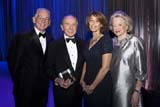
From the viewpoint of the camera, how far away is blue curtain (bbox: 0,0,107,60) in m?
9.64

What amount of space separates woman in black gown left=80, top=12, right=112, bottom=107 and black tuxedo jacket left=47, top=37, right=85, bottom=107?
0.10 m

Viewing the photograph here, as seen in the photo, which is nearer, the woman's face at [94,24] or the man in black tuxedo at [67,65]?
the woman's face at [94,24]

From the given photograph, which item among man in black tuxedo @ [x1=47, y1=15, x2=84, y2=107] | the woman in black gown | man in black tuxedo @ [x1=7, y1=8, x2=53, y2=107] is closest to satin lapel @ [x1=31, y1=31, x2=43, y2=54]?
man in black tuxedo @ [x1=7, y1=8, x2=53, y2=107]

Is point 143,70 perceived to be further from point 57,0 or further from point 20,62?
point 57,0

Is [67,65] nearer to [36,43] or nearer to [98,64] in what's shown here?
[98,64]

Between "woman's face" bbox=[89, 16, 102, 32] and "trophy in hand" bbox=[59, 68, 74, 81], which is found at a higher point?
"woman's face" bbox=[89, 16, 102, 32]

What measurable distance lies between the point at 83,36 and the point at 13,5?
8.53 ft

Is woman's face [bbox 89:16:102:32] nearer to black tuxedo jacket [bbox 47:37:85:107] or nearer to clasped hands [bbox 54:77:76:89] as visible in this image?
black tuxedo jacket [bbox 47:37:85:107]

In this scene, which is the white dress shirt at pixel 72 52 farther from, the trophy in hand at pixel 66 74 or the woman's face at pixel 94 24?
the woman's face at pixel 94 24

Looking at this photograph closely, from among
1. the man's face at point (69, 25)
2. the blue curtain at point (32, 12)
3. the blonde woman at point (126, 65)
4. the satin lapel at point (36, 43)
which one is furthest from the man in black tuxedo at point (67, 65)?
the blue curtain at point (32, 12)

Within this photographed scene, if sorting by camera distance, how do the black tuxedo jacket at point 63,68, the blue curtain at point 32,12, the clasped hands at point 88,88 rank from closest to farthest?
the clasped hands at point 88,88, the black tuxedo jacket at point 63,68, the blue curtain at point 32,12

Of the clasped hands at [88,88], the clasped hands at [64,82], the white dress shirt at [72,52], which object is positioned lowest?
the clasped hands at [88,88]

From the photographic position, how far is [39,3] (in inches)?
406

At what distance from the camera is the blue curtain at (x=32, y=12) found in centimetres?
964
